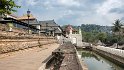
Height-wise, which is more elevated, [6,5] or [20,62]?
[6,5]

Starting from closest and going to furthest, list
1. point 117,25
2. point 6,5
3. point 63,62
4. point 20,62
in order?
point 6,5 → point 20,62 → point 63,62 → point 117,25

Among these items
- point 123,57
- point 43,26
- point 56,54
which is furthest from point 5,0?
point 43,26

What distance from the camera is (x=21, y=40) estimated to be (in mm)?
31406

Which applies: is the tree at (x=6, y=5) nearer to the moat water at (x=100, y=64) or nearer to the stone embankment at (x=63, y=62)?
the stone embankment at (x=63, y=62)

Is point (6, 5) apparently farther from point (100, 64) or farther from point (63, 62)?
point (100, 64)

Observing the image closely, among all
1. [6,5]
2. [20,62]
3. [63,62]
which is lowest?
[63,62]

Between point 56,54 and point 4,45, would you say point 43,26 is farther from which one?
point 4,45

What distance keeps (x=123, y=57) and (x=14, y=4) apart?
3086 cm

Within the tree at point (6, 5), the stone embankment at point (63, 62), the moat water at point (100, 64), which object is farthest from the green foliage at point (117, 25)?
the tree at point (6, 5)

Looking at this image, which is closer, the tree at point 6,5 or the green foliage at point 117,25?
the tree at point 6,5

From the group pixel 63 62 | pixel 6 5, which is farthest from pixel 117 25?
pixel 6 5

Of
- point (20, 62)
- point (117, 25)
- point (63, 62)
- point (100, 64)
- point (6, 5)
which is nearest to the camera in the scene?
point (6, 5)

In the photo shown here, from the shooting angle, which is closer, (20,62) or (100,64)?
(20,62)

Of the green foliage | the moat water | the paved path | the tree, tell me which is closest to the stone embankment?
the paved path
